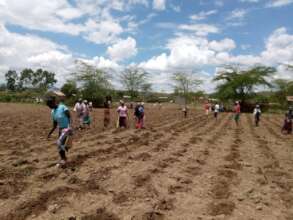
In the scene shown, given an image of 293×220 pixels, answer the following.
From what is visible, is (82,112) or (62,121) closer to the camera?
(62,121)

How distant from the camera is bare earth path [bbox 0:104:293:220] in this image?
17.1ft

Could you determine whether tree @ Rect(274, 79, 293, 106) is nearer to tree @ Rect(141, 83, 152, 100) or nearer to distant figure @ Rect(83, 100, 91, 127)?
tree @ Rect(141, 83, 152, 100)

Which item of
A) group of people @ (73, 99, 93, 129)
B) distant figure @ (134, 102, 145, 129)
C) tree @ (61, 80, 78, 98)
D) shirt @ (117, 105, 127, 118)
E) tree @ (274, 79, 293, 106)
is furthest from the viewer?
tree @ (61, 80, 78, 98)

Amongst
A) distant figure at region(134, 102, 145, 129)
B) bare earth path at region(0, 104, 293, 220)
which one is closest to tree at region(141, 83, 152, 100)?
distant figure at region(134, 102, 145, 129)

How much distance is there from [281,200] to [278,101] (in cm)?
5271

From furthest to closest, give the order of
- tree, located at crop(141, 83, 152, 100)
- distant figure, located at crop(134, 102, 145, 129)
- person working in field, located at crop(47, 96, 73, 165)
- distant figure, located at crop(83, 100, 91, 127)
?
tree, located at crop(141, 83, 152, 100)
distant figure, located at crop(134, 102, 145, 129)
distant figure, located at crop(83, 100, 91, 127)
person working in field, located at crop(47, 96, 73, 165)

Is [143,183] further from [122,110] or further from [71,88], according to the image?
[71,88]

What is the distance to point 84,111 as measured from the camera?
1652cm

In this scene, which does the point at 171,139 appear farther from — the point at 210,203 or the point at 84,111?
the point at 210,203

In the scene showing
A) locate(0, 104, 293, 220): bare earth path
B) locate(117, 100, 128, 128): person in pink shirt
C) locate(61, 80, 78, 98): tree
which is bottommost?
locate(0, 104, 293, 220): bare earth path

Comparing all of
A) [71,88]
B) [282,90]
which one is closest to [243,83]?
[282,90]

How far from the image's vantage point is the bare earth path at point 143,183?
17.1ft

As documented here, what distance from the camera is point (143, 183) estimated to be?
679 cm

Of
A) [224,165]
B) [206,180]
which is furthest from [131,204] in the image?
[224,165]
